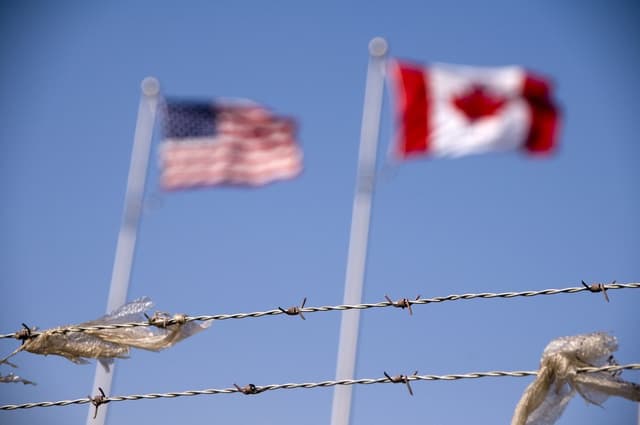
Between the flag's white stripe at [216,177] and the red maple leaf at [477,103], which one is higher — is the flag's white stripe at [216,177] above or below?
below

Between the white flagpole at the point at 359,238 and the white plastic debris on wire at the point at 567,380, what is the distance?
5241 mm

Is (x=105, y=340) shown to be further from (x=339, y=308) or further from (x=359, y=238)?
(x=359, y=238)

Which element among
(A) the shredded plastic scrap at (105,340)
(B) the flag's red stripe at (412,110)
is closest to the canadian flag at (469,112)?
(B) the flag's red stripe at (412,110)

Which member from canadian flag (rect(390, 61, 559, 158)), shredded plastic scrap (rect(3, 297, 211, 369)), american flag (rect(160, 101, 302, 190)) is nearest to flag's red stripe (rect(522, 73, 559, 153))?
canadian flag (rect(390, 61, 559, 158))

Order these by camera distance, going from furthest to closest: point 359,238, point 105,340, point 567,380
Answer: point 359,238, point 105,340, point 567,380

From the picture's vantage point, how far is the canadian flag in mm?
11562

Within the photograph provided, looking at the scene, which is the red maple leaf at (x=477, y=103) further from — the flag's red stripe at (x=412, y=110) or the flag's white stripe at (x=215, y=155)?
the flag's white stripe at (x=215, y=155)

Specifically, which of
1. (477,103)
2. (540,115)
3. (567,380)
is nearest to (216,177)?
(477,103)

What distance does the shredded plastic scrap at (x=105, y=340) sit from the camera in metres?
4.31

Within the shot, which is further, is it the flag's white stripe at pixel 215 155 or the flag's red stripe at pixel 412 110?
the flag's white stripe at pixel 215 155

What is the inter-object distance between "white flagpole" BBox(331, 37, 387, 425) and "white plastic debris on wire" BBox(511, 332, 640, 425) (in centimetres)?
524

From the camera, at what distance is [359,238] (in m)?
11.4

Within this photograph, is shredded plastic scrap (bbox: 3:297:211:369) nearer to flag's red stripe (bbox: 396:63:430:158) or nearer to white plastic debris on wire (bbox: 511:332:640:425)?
white plastic debris on wire (bbox: 511:332:640:425)

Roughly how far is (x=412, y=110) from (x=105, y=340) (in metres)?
7.97
